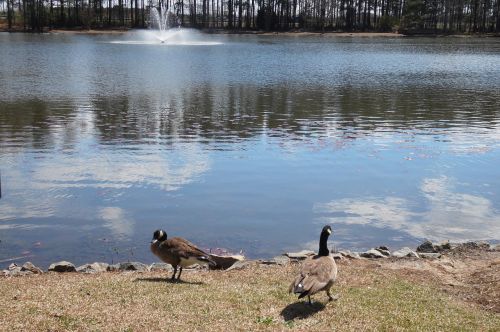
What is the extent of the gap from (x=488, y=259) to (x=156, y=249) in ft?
25.0

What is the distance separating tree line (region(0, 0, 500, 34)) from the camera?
6083 inches

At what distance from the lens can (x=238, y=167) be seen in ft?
72.5

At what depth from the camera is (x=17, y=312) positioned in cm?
848

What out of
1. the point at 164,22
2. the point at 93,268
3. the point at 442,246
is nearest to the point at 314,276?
the point at 93,268

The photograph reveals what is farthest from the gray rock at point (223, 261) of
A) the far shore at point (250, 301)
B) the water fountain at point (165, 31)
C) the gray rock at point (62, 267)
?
the water fountain at point (165, 31)

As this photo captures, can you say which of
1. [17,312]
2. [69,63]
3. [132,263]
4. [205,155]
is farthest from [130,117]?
[69,63]

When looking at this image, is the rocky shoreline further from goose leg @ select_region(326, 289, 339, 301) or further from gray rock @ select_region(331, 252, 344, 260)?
goose leg @ select_region(326, 289, 339, 301)

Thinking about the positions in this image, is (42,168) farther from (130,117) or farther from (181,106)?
(181,106)

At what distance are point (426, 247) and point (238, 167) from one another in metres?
8.95

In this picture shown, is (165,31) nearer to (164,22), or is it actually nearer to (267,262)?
(164,22)

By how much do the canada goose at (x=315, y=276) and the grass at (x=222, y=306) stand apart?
0.42 m

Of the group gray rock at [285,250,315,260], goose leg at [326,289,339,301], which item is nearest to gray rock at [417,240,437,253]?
gray rock at [285,250,315,260]

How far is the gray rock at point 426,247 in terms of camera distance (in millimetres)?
14656

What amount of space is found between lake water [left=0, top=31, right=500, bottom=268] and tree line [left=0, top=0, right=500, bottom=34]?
115 metres
